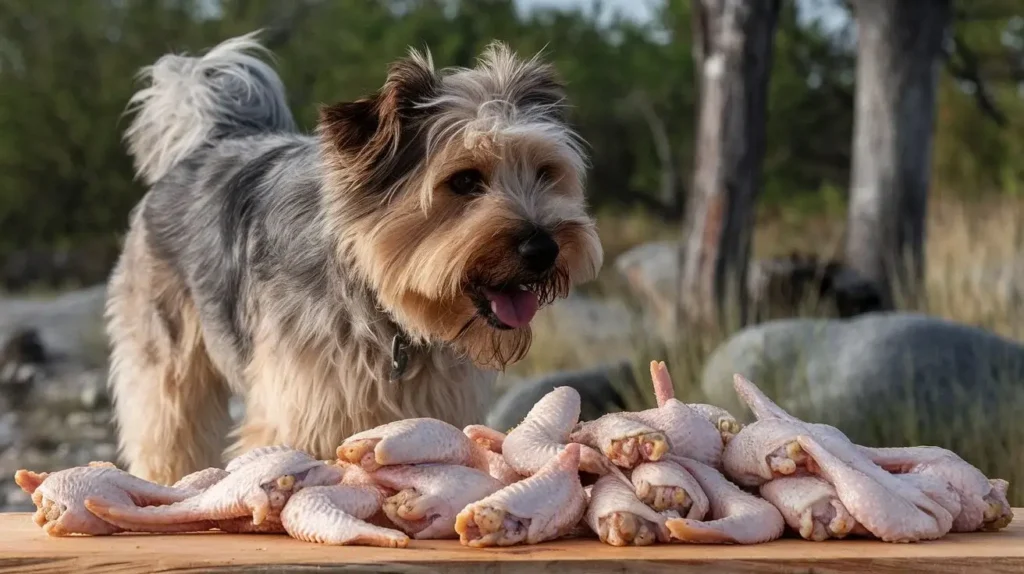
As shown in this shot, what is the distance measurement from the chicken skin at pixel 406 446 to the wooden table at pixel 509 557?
270 mm

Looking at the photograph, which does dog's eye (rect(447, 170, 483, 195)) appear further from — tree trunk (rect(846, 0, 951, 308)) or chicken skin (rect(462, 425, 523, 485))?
tree trunk (rect(846, 0, 951, 308))

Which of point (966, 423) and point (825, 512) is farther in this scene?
point (966, 423)

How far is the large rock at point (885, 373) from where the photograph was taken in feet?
25.5

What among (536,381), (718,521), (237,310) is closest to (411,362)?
(237,310)

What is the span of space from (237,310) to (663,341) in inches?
205

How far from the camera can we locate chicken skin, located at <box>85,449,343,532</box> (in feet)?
11.6

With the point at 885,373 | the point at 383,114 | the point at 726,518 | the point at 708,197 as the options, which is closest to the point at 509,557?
the point at 726,518

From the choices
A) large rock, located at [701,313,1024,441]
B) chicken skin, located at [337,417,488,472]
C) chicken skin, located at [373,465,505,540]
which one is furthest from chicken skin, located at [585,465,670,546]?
large rock, located at [701,313,1024,441]

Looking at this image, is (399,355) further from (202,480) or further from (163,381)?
(163,381)

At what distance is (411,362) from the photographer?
5145 millimetres

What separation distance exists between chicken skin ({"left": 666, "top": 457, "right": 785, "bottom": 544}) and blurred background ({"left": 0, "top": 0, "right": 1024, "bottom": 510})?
255cm

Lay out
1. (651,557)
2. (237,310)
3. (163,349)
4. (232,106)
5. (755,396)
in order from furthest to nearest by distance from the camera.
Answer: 1. (232,106)
2. (163,349)
3. (237,310)
4. (755,396)
5. (651,557)

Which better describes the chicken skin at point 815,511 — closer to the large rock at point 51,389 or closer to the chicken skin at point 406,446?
the chicken skin at point 406,446

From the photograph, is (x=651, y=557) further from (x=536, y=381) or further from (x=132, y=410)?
(x=536, y=381)
